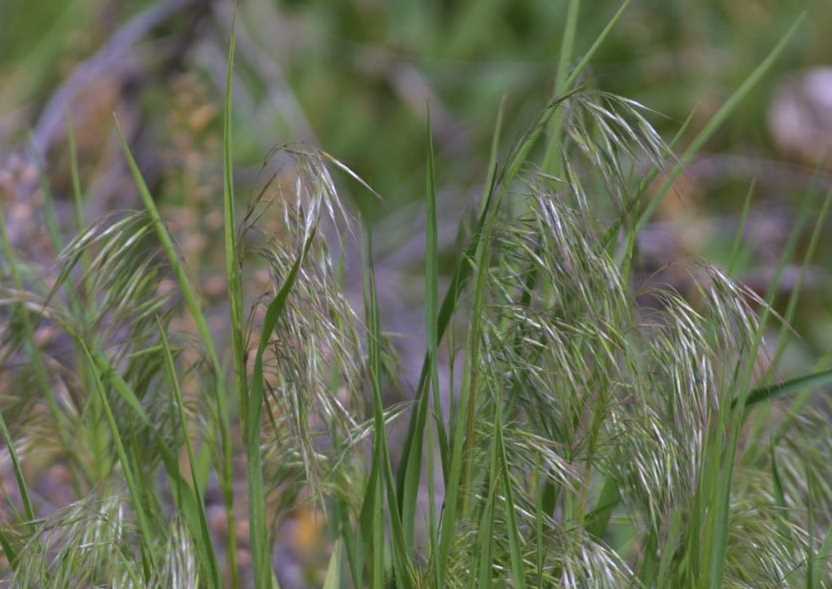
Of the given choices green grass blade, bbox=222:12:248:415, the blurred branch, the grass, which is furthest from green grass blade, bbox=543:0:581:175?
the blurred branch

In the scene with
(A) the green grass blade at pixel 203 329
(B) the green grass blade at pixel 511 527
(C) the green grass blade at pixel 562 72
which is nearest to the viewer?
(B) the green grass blade at pixel 511 527

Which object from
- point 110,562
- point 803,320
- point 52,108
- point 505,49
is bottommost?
point 803,320

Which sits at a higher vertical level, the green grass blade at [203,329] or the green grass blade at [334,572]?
the green grass blade at [203,329]

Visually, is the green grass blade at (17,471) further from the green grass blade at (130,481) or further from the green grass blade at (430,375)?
the green grass blade at (430,375)

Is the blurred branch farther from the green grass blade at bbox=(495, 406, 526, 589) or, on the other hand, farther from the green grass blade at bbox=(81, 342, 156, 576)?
the green grass blade at bbox=(495, 406, 526, 589)

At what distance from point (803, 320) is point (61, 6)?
1992 millimetres

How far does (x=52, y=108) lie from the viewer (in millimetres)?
2412

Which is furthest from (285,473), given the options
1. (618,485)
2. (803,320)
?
(803,320)

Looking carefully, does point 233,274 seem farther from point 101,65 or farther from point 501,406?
point 101,65

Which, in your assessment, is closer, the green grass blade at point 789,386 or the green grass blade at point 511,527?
the green grass blade at point 511,527

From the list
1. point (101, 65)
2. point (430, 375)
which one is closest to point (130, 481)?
point (430, 375)

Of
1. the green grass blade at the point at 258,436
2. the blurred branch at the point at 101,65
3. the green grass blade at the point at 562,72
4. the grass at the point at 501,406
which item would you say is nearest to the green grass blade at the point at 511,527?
the grass at the point at 501,406

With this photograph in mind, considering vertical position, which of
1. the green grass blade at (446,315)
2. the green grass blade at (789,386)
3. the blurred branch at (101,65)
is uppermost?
the green grass blade at (446,315)

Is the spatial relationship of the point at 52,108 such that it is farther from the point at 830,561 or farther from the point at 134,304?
the point at 830,561
